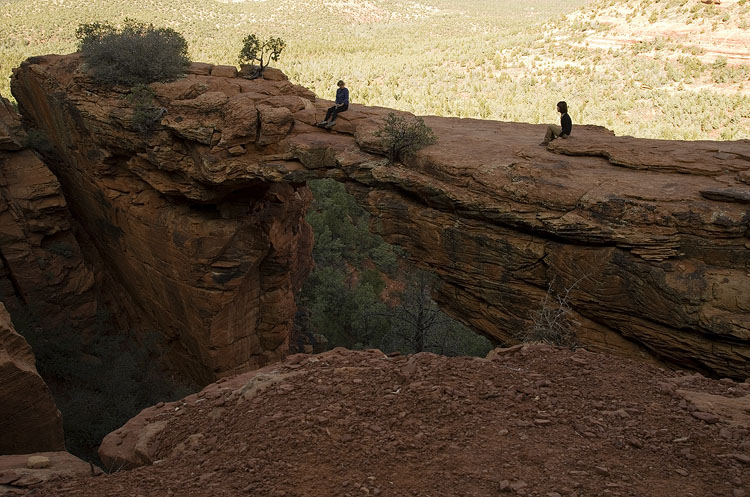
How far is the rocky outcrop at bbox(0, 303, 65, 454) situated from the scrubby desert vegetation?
25.1 metres

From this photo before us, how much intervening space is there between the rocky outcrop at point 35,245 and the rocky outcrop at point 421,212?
2.88 feet

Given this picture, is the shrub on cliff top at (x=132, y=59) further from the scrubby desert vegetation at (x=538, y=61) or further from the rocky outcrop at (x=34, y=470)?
the scrubby desert vegetation at (x=538, y=61)

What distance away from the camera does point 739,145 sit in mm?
10352

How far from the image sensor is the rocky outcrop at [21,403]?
314 inches

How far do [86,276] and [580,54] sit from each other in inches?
1351

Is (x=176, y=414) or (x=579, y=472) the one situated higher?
(x=579, y=472)

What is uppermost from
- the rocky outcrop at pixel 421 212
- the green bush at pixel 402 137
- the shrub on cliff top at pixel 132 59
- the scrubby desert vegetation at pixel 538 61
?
the scrubby desert vegetation at pixel 538 61

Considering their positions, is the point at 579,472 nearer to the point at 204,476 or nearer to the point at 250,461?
the point at 250,461

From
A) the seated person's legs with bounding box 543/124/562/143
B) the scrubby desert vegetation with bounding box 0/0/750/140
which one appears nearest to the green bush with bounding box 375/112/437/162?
the seated person's legs with bounding box 543/124/562/143

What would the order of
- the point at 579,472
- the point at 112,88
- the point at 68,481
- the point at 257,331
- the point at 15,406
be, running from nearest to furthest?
the point at 579,472, the point at 68,481, the point at 15,406, the point at 112,88, the point at 257,331

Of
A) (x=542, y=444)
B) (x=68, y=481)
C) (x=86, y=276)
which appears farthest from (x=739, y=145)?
(x=86, y=276)

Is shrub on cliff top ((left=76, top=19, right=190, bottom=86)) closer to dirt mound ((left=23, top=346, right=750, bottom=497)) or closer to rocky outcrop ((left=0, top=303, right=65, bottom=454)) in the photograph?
rocky outcrop ((left=0, top=303, right=65, bottom=454))

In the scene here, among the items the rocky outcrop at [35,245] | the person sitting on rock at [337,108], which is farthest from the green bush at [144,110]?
the rocky outcrop at [35,245]

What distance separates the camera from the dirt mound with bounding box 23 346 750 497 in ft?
14.2
